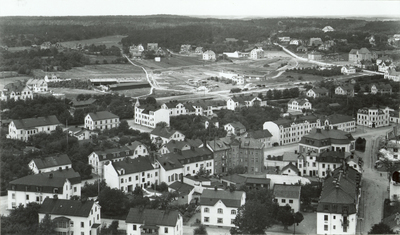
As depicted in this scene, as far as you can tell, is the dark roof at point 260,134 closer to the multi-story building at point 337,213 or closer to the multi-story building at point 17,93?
the multi-story building at point 337,213

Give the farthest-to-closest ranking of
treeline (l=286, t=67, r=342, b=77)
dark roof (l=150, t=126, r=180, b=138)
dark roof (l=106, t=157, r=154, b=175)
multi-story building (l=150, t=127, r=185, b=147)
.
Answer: treeline (l=286, t=67, r=342, b=77)
dark roof (l=150, t=126, r=180, b=138)
multi-story building (l=150, t=127, r=185, b=147)
dark roof (l=106, t=157, r=154, b=175)

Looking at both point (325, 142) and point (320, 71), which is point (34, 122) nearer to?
point (325, 142)

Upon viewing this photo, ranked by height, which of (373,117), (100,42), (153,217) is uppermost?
(100,42)

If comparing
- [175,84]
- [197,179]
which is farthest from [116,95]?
[197,179]

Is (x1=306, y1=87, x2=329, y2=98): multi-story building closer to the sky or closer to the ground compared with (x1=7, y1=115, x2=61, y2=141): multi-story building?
closer to the ground

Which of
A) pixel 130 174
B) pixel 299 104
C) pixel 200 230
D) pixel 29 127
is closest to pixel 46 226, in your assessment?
pixel 200 230

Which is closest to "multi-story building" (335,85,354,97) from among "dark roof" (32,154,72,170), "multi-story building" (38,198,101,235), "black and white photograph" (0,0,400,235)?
"black and white photograph" (0,0,400,235)

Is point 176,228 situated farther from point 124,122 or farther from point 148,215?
point 124,122

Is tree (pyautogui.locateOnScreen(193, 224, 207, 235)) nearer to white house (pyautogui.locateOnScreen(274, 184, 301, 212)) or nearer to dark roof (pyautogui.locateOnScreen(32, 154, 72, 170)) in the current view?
white house (pyautogui.locateOnScreen(274, 184, 301, 212))
